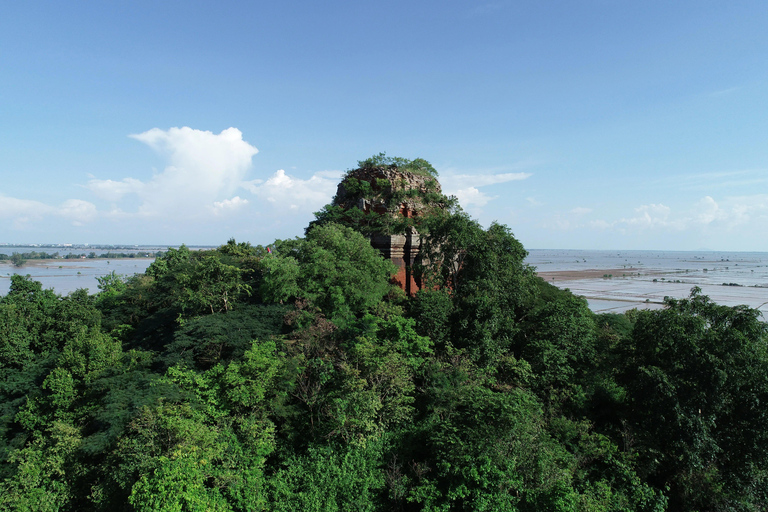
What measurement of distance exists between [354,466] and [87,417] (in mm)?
9177

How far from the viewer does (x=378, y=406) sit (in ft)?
37.7

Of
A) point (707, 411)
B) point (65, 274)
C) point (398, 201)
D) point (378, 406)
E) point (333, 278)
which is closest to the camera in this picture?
point (707, 411)

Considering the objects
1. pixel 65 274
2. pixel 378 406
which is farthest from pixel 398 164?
pixel 65 274

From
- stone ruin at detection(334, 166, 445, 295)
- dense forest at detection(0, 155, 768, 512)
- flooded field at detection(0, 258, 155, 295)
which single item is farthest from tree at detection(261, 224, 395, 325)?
flooded field at detection(0, 258, 155, 295)

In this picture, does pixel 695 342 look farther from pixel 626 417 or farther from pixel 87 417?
pixel 87 417

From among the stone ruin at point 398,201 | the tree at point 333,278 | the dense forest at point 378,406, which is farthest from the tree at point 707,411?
the stone ruin at point 398,201

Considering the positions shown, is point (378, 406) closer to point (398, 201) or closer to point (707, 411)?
point (707, 411)

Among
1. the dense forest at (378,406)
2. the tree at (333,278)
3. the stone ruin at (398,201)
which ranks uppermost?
the stone ruin at (398,201)

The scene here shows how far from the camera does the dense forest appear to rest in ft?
34.2

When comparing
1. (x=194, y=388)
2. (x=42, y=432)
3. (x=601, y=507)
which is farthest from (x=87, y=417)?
(x=601, y=507)

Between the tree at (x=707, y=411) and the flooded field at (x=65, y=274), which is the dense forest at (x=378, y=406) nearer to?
the tree at (x=707, y=411)

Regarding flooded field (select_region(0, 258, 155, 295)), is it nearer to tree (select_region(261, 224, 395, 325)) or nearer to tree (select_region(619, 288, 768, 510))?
tree (select_region(261, 224, 395, 325))

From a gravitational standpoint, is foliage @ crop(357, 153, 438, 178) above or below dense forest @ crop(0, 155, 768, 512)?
above

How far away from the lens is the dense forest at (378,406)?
10414 millimetres
